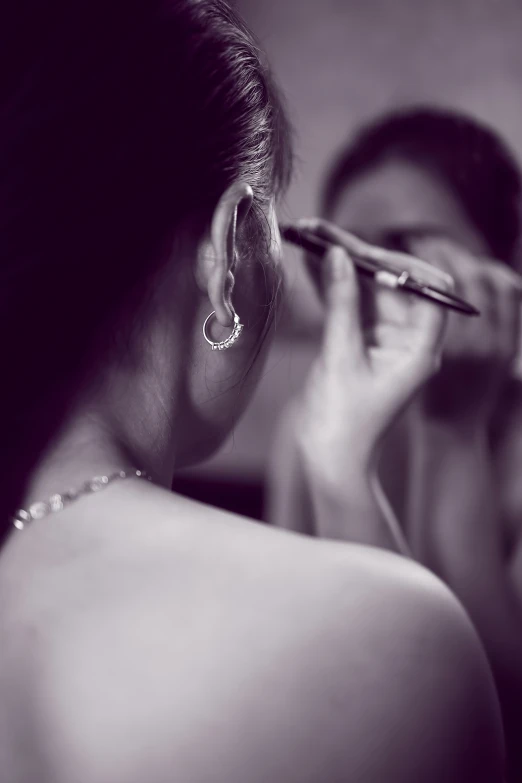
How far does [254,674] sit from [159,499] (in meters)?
0.11

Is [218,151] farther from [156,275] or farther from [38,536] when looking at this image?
[38,536]

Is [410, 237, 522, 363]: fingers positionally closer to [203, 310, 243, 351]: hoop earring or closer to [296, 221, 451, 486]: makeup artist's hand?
[296, 221, 451, 486]: makeup artist's hand

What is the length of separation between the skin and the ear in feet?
0.38

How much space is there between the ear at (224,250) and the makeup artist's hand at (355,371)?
0.26m

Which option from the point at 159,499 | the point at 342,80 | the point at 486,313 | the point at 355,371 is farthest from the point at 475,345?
the point at 342,80

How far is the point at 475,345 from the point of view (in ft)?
2.65

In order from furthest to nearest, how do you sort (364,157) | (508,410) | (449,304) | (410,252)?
1. (364,157)
2. (508,410)
3. (410,252)
4. (449,304)

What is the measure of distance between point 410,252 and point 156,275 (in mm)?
565

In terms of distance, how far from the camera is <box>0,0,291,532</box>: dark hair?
383 millimetres

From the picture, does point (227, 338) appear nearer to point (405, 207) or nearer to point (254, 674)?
point (254, 674)

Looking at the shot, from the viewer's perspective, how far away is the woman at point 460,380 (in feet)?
2.56

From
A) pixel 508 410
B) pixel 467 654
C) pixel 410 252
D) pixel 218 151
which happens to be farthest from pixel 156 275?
pixel 508 410

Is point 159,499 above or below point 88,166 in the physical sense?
below

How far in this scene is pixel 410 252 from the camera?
92cm
